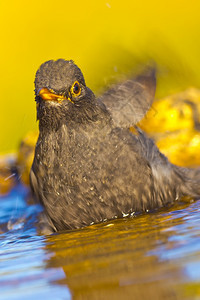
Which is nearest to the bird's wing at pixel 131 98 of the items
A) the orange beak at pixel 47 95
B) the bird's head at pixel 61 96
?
the bird's head at pixel 61 96

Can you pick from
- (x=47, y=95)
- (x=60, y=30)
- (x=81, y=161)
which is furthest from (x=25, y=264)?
(x=60, y=30)

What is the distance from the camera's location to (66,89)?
5043 mm

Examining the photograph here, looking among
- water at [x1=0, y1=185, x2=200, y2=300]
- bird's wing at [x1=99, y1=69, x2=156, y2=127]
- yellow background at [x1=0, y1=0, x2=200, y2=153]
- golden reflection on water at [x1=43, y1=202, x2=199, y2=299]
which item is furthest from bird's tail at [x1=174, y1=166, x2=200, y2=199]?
yellow background at [x1=0, y1=0, x2=200, y2=153]

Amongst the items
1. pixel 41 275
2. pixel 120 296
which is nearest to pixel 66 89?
pixel 41 275

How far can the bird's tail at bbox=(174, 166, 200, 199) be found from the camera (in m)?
5.86

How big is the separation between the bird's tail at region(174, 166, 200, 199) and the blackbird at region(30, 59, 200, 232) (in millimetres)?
525

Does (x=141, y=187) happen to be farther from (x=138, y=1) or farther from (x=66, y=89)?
(x=138, y=1)

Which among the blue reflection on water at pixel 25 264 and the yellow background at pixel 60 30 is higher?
the yellow background at pixel 60 30

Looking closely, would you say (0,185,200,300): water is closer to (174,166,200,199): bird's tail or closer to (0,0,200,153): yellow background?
(174,166,200,199): bird's tail

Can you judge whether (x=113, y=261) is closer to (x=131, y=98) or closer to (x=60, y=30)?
(x=131, y=98)

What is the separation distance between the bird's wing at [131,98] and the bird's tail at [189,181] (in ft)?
2.55

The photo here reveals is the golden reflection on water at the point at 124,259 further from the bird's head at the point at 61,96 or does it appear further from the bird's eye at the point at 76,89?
the bird's eye at the point at 76,89

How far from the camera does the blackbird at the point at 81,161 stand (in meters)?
5.08

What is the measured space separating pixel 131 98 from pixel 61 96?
1.18 metres
